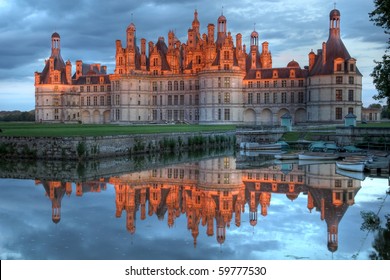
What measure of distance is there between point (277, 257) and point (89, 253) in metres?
4.18

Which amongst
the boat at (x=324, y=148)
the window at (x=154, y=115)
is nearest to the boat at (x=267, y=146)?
the boat at (x=324, y=148)

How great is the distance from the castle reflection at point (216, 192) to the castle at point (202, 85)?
114ft

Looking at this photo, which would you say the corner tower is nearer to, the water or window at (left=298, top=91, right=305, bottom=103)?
window at (left=298, top=91, right=305, bottom=103)

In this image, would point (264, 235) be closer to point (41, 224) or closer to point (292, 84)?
Result: point (41, 224)

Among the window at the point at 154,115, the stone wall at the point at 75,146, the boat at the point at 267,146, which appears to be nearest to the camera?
the stone wall at the point at 75,146

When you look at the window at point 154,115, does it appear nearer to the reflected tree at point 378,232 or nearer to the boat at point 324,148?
the boat at point 324,148

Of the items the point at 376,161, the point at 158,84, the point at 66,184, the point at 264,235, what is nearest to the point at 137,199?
the point at 66,184

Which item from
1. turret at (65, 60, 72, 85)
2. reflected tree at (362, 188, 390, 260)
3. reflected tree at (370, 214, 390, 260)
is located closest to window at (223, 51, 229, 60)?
turret at (65, 60, 72, 85)

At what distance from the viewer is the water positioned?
11.7m

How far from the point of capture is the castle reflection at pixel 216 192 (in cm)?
1514

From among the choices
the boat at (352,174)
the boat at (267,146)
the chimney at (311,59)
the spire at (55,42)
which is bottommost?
the boat at (352,174)

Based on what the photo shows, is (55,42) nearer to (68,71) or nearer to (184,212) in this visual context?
(68,71)

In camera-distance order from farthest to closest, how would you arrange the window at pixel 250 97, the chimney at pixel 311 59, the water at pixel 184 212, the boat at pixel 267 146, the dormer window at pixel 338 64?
the window at pixel 250 97 → the chimney at pixel 311 59 → the dormer window at pixel 338 64 → the boat at pixel 267 146 → the water at pixel 184 212

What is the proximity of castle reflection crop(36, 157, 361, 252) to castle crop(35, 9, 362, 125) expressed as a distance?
34.7 metres
